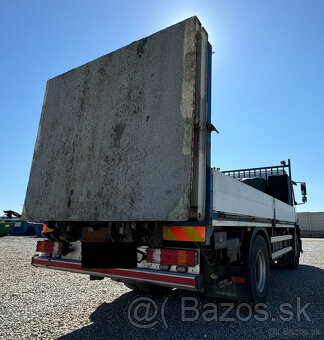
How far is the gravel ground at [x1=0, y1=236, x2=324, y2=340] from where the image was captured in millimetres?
2756

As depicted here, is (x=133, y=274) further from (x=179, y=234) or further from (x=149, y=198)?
(x=149, y=198)

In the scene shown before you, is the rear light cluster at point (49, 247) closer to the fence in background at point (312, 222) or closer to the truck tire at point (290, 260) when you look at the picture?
the truck tire at point (290, 260)

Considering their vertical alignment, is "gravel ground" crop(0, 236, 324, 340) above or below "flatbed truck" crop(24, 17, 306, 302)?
below

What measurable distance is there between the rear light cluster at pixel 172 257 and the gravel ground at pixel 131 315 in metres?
0.78

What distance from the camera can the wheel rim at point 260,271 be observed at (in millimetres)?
3727

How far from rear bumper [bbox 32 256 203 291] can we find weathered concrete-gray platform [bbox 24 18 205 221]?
0.56 meters

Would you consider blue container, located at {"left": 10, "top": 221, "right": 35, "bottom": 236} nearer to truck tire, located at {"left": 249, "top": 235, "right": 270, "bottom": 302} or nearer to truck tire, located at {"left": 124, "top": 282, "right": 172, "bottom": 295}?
truck tire, located at {"left": 124, "top": 282, "right": 172, "bottom": 295}

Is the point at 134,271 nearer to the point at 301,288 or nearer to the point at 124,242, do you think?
the point at 124,242

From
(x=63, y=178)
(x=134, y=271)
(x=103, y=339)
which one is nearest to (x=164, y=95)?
A: (x=63, y=178)

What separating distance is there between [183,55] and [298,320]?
133 inches

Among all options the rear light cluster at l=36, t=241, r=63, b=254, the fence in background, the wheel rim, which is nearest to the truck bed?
the wheel rim

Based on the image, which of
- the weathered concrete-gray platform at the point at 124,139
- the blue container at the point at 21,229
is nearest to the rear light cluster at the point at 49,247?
the weathered concrete-gray platform at the point at 124,139

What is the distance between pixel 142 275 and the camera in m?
2.71

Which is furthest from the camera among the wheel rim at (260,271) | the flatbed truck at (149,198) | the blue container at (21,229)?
the blue container at (21,229)
